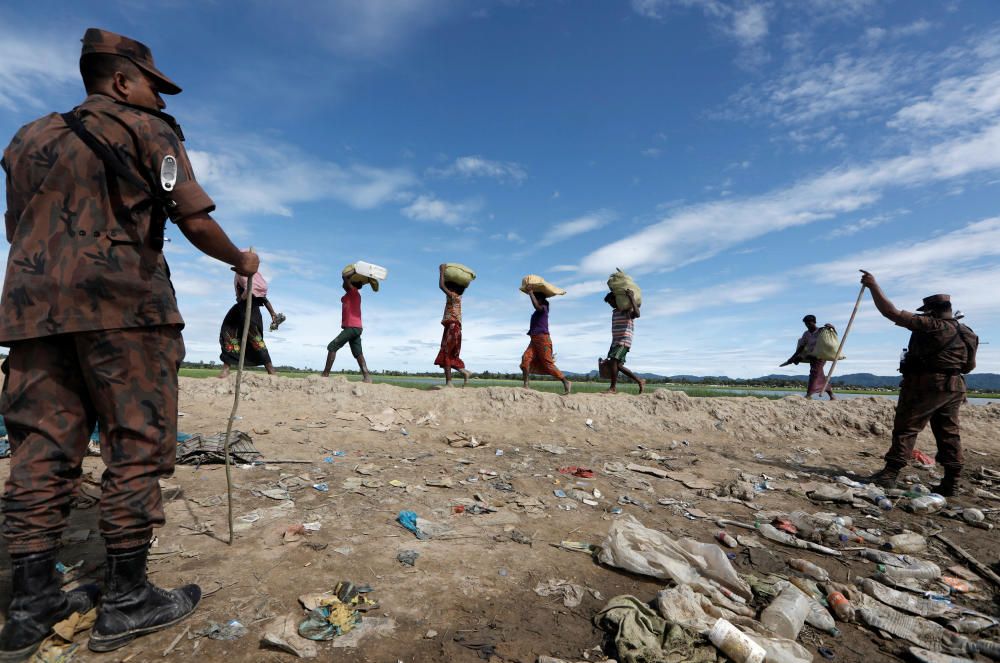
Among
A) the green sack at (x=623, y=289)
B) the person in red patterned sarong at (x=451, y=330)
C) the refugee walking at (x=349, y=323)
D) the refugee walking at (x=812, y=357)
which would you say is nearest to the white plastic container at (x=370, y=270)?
the refugee walking at (x=349, y=323)

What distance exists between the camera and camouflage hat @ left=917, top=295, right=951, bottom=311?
4.74 metres

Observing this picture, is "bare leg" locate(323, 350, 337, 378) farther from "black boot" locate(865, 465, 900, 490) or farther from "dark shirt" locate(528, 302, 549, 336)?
"black boot" locate(865, 465, 900, 490)

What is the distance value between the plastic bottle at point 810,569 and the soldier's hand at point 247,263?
12.4 feet

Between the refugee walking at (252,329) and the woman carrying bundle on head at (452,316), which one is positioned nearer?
the refugee walking at (252,329)

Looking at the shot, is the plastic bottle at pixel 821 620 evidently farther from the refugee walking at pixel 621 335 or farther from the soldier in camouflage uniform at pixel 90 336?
the refugee walking at pixel 621 335

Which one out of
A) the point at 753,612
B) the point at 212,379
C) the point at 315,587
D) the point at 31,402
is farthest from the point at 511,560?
the point at 212,379

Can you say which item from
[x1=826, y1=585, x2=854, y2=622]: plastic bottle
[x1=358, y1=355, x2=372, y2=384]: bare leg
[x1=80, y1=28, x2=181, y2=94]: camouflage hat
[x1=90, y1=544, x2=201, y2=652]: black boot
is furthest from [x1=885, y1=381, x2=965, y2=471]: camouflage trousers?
[x1=358, y1=355, x2=372, y2=384]: bare leg

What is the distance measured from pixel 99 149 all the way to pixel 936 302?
23.4ft

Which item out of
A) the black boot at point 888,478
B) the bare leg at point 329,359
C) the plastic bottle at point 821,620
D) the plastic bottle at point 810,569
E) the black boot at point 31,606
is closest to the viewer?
the black boot at point 31,606

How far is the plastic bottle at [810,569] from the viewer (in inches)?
109

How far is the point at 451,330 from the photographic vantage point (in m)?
8.33

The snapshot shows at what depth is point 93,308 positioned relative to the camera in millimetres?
1732

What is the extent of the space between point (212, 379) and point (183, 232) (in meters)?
6.84

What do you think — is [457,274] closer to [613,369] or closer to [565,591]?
[613,369]
